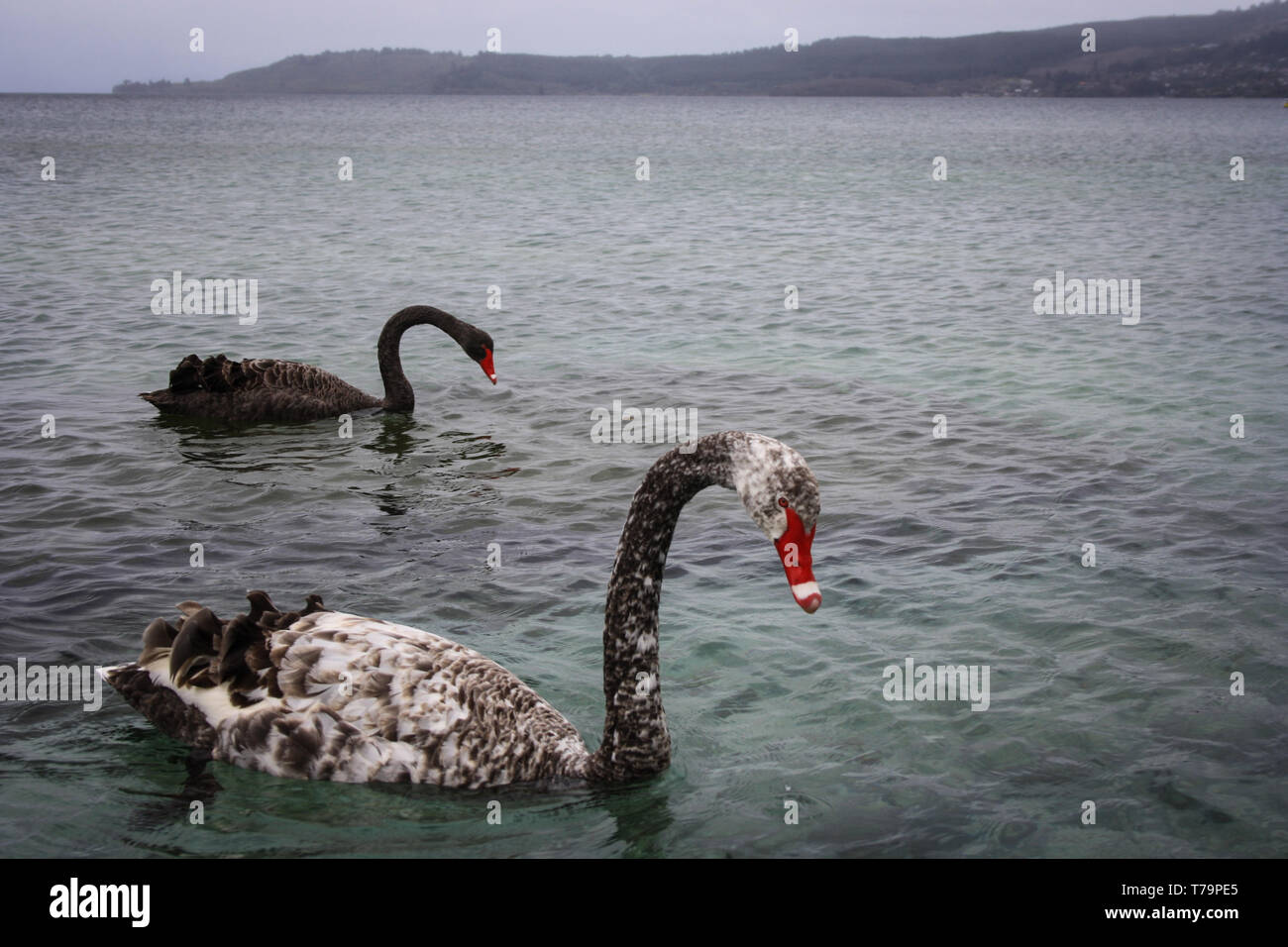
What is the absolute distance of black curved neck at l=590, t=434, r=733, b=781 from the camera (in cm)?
578

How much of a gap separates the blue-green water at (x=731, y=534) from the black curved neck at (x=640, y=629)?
23 centimetres

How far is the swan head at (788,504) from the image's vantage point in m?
5.03

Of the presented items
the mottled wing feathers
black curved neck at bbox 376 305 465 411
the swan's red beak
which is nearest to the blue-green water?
the mottled wing feathers

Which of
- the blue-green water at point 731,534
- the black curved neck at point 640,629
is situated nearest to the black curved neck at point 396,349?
the blue-green water at point 731,534

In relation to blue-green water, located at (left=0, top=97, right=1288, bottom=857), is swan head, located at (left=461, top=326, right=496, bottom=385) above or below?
above

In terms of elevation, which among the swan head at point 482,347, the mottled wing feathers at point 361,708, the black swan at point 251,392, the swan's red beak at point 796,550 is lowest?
the mottled wing feathers at point 361,708

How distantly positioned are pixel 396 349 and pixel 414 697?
8934 millimetres

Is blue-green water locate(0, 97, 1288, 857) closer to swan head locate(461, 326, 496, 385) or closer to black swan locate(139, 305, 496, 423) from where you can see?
black swan locate(139, 305, 496, 423)

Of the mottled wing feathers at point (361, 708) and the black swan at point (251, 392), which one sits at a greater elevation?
the black swan at point (251, 392)

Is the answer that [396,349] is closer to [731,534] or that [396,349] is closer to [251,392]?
[251,392]

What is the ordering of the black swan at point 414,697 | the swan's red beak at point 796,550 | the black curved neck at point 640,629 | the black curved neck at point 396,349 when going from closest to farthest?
the swan's red beak at point 796,550 → the black curved neck at point 640,629 → the black swan at point 414,697 → the black curved neck at point 396,349

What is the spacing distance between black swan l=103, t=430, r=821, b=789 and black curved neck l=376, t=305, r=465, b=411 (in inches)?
317

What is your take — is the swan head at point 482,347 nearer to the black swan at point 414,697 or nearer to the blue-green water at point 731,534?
the blue-green water at point 731,534
